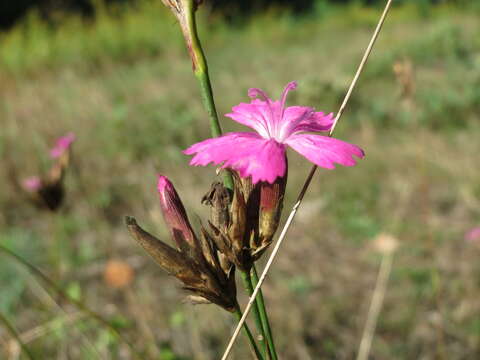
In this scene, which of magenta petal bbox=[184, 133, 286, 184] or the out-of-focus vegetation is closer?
magenta petal bbox=[184, 133, 286, 184]

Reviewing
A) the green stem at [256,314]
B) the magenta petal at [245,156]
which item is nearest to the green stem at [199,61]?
the magenta petal at [245,156]

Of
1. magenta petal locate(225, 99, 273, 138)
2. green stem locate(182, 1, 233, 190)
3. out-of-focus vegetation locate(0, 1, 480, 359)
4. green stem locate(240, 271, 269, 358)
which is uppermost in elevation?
green stem locate(182, 1, 233, 190)

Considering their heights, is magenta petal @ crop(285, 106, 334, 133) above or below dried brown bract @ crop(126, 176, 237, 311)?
above

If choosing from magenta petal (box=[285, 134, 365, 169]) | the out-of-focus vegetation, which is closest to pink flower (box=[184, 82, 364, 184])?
magenta petal (box=[285, 134, 365, 169])

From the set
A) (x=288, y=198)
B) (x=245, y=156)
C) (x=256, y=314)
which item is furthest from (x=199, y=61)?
(x=288, y=198)

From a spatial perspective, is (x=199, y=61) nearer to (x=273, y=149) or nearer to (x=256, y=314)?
(x=273, y=149)

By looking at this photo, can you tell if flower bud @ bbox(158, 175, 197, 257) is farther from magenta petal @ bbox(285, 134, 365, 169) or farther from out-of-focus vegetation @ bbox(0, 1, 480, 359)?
out-of-focus vegetation @ bbox(0, 1, 480, 359)

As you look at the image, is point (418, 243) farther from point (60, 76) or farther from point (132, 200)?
point (60, 76)
